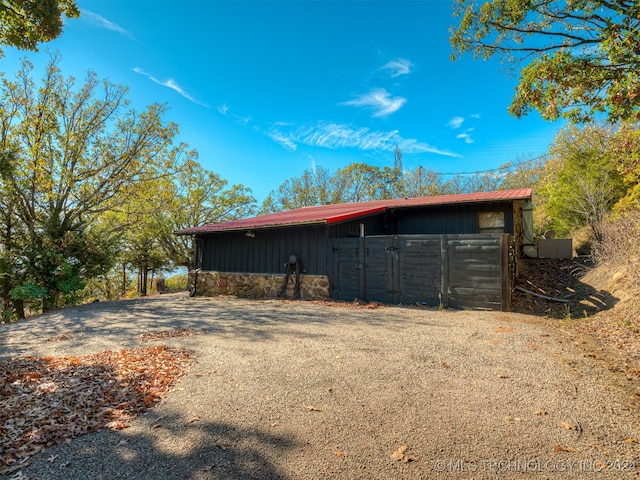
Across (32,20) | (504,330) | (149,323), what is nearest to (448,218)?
(504,330)

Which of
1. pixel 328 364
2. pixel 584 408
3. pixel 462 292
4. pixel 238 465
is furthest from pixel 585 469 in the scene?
pixel 462 292

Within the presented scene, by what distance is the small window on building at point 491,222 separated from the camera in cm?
1115

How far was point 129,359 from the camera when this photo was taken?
14.4ft

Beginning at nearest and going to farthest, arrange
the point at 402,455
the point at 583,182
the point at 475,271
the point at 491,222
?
1. the point at 402,455
2. the point at 475,271
3. the point at 491,222
4. the point at 583,182

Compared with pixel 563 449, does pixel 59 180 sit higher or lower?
higher

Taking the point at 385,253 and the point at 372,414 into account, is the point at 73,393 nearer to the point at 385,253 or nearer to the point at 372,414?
the point at 372,414

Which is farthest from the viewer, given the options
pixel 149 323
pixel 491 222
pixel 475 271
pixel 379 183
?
pixel 379 183

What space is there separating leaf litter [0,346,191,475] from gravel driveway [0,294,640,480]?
0.17m

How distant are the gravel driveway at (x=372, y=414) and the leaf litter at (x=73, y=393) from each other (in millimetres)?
175

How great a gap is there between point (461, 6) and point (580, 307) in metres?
7.43

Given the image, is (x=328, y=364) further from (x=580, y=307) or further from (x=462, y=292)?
(x=580, y=307)

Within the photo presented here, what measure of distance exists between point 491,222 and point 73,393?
39.6ft

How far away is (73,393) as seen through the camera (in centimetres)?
330

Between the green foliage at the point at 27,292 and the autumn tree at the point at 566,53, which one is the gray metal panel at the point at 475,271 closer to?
the autumn tree at the point at 566,53
